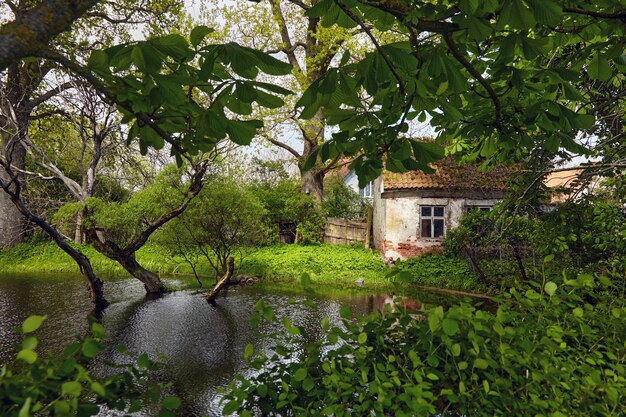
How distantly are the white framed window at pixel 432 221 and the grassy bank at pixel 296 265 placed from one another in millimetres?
1442

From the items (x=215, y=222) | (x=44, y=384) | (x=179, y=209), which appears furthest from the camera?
(x=215, y=222)

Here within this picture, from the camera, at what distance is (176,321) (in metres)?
9.59

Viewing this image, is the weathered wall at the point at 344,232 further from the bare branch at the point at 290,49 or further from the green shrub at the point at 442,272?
the bare branch at the point at 290,49

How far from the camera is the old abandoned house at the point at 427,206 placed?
17.9 meters

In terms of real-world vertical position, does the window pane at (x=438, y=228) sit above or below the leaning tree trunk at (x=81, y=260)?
above

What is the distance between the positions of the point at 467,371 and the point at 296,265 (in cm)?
1509

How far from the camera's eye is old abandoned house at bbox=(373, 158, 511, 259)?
17.9m

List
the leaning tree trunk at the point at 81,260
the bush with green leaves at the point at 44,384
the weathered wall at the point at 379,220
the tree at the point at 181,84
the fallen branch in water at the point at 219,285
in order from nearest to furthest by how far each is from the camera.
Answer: the bush with green leaves at the point at 44,384
the tree at the point at 181,84
the leaning tree trunk at the point at 81,260
the fallen branch in water at the point at 219,285
the weathered wall at the point at 379,220

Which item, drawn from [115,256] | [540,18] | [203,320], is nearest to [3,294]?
[115,256]

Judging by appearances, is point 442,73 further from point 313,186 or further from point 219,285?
point 313,186

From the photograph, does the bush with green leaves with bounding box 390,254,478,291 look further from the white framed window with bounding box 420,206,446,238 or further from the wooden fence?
the wooden fence

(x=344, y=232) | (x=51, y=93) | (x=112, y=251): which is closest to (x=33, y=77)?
(x=51, y=93)

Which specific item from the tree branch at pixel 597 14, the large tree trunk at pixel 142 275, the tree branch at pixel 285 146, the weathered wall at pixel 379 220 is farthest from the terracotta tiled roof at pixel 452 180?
the tree branch at pixel 597 14

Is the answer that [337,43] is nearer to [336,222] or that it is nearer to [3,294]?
[336,222]
